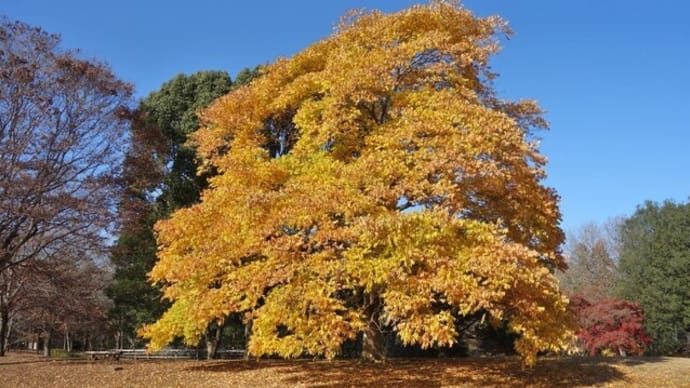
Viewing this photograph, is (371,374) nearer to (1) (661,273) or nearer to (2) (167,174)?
(2) (167,174)

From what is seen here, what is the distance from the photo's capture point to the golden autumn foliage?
921cm

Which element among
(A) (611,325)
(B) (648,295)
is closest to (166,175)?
(A) (611,325)

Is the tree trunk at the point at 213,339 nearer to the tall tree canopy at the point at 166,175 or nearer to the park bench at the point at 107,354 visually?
the tall tree canopy at the point at 166,175

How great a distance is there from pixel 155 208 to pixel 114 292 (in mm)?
4672

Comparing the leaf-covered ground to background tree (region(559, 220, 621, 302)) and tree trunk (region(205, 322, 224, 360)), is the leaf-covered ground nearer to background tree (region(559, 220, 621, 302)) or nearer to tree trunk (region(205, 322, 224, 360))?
tree trunk (region(205, 322, 224, 360))

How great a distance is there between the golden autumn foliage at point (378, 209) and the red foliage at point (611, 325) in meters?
18.0

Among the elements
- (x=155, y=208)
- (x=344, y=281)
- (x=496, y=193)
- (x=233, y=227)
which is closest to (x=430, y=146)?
(x=496, y=193)

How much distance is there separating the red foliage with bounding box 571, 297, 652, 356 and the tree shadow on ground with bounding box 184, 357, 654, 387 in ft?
40.7

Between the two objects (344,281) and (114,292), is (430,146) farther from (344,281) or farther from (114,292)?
(114,292)

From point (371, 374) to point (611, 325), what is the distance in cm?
2055

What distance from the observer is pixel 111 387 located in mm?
12859

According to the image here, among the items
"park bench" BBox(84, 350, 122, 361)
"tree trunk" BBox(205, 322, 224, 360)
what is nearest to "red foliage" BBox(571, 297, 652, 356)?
"tree trunk" BBox(205, 322, 224, 360)

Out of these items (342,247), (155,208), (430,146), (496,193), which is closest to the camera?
(342,247)

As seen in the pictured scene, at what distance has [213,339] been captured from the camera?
24.2 metres
